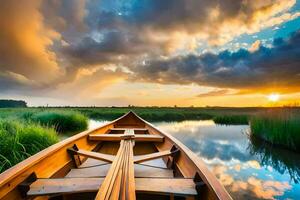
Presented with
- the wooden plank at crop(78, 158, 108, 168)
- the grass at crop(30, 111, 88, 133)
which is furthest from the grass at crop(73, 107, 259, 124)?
the wooden plank at crop(78, 158, 108, 168)

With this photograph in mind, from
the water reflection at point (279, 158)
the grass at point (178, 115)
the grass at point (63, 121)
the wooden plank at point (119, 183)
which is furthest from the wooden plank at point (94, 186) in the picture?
the grass at point (178, 115)

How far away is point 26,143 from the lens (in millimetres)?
4594

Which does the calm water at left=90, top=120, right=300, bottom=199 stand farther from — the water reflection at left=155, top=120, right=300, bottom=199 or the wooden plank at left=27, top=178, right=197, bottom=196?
the wooden plank at left=27, top=178, right=197, bottom=196

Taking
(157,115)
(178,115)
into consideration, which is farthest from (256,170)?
(178,115)

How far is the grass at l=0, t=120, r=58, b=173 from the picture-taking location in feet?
12.4

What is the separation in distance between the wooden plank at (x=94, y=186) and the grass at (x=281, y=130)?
6571 mm

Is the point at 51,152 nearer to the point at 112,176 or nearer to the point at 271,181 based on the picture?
the point at 112,176

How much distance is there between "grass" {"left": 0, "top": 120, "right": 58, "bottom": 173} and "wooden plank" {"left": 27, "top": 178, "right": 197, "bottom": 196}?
6.43 ft

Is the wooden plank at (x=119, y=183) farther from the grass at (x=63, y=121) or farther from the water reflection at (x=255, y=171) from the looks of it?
the grass at (x=63, y=121)

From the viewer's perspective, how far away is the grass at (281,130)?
687cm

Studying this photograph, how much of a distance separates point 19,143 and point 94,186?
2.87 metres

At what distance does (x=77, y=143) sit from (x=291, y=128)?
7.05m

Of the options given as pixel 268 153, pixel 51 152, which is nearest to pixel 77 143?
pixel 51 152

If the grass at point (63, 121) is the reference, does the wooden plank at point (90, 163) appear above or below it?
below
